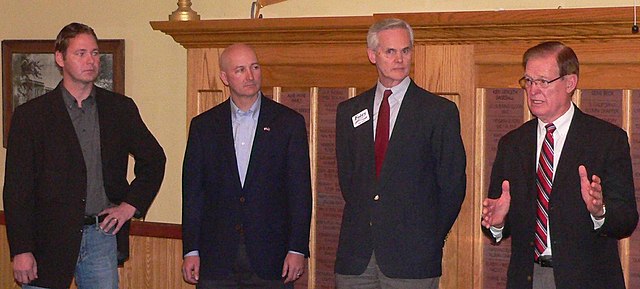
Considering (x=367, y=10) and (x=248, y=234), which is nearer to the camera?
(x=248, y=234)

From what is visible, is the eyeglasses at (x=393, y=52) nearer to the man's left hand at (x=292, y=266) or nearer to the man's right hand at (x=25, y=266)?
the man's left hand at (x=292, y=266)

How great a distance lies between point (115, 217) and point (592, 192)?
6.46 feet

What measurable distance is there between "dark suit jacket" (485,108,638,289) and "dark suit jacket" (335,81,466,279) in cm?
37

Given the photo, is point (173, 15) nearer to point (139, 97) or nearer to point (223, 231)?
point (139, 97)

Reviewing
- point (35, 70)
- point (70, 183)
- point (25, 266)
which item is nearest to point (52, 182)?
point (70, 183)

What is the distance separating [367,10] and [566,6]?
3.11 ft

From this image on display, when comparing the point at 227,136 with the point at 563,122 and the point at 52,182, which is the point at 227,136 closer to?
the point at 52,182

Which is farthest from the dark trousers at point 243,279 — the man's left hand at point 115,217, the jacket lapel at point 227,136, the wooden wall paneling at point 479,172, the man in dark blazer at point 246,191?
the wooden wall paneling at point 479,172

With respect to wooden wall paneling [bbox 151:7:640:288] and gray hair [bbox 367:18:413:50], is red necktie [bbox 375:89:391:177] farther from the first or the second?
wooden wall paneling [bbox 151:7:640:288]

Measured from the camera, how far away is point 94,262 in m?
4.36

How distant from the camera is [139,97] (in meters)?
5.62

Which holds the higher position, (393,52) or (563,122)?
(393,52)

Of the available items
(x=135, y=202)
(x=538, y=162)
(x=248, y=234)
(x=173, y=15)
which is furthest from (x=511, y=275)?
(x=173, y=15)

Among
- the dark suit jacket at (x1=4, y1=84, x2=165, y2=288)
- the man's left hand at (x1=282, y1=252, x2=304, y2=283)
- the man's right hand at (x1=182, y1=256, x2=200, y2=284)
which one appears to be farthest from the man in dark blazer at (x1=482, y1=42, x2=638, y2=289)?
the dark suit jacket at (x1=4, y1=84, x2=165, y2=288)
